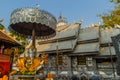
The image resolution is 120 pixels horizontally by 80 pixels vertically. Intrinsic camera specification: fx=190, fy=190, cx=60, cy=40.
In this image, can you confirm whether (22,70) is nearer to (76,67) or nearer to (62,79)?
(62,79)

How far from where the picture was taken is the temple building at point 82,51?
22695mm

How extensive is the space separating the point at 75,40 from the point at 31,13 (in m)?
11.2

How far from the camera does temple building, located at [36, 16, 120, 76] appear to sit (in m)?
22.7

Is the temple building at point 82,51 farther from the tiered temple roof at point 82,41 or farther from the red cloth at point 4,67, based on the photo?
the red cloth at point 4,67

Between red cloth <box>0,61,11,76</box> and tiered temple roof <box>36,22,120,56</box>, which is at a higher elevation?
tiered temple roof <box>36,22,120,56</box>

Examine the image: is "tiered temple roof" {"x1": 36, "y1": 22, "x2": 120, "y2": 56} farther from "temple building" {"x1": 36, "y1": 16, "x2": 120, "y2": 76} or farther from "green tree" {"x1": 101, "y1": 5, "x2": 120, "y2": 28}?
"green tree" {"x1": 101, "y1": 5, "x2": 120, "y2": 28}

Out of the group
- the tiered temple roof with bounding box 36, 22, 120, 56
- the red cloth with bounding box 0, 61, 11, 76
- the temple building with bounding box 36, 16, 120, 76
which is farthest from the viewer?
the tiered temple roof with bounding box 36, 22, 120, 56

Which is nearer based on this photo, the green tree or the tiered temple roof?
the green tree

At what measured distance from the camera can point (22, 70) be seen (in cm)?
1170

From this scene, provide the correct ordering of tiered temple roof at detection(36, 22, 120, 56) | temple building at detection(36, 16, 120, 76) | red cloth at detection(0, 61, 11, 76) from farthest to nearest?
tiered temple roof at detection(36, 22, 120, 56) → temple building at detection(36, 16, 120, 76) → red cloth at detection(0, 61, 11, 76)

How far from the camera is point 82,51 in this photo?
23.7 m

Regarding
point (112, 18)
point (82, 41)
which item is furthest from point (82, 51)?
point (112, 18)

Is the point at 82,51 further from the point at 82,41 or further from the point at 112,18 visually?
the point at 112,18

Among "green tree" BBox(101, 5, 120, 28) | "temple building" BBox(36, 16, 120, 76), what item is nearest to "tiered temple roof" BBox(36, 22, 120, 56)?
"temple building" BBox(36, 16, 120, 76)
